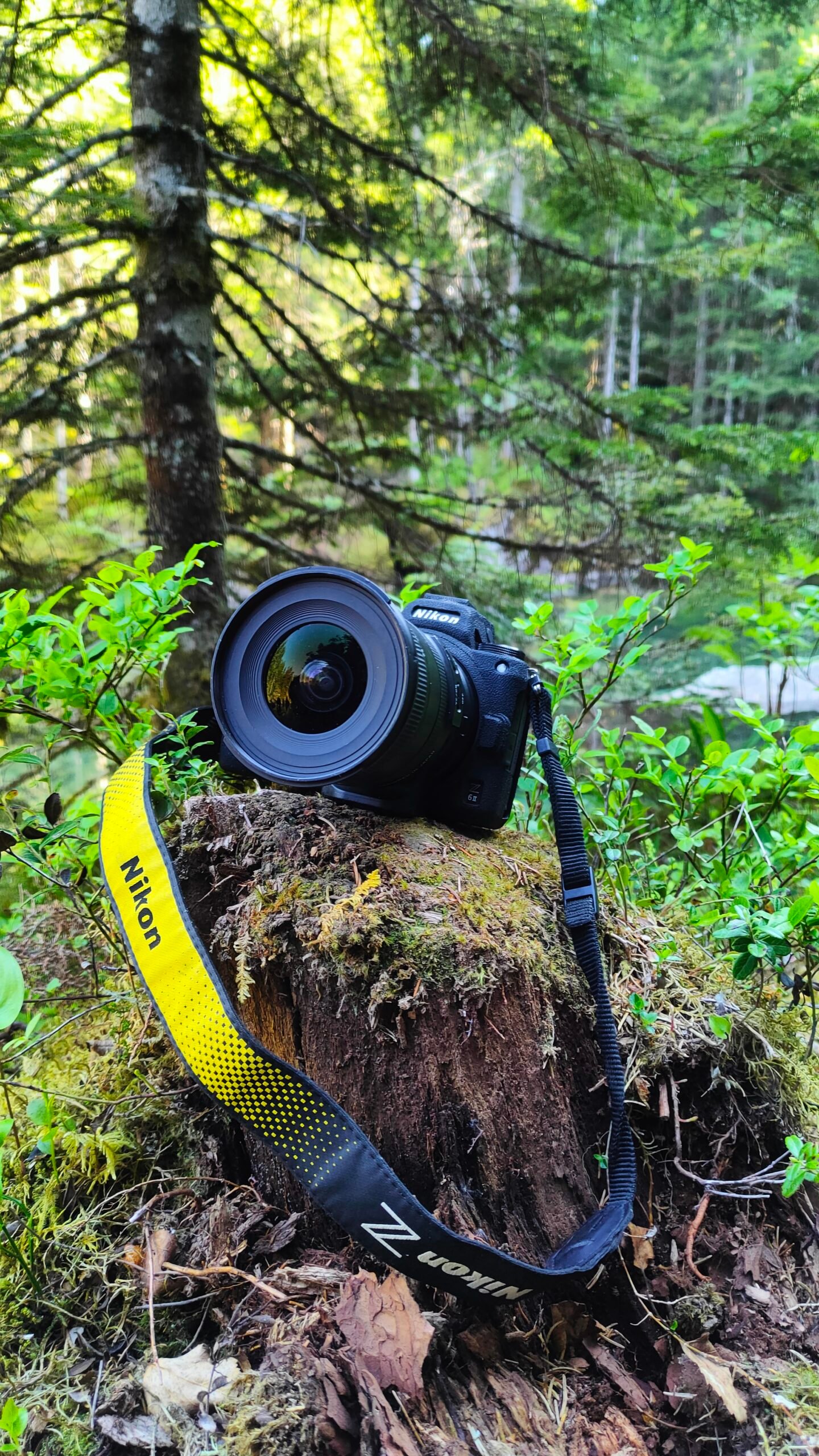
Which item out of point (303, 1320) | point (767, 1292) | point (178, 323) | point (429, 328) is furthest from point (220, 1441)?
point (429, 328)

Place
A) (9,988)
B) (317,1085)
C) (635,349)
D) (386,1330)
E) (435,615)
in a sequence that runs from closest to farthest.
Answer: (9,988)
(386,1330)
(317,1085)
(435,615)
(635,349)

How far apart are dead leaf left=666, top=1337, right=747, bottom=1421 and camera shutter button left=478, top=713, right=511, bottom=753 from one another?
989 mm

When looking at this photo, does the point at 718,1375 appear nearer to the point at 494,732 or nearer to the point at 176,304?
the point at 494,732

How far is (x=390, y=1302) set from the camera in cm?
116

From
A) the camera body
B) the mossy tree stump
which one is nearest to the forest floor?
the mossy tree stump

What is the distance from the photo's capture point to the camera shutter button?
1.57m

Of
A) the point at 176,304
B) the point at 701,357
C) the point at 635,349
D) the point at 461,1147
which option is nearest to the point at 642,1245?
the point at 461,1147

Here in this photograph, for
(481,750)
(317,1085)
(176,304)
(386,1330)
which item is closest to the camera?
(386,1330)

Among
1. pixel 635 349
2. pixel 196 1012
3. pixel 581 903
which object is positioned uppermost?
pixel 635 349

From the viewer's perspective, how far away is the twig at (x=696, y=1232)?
49.7 inches

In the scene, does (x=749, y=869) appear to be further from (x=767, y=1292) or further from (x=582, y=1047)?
(x=767, y=1292)

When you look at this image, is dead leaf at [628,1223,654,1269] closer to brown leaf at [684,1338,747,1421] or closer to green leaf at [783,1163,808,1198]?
brown leaf at [684,1338,747,1421]

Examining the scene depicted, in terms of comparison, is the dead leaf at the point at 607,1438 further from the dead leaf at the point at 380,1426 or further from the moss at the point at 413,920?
the moss at the point at 413,920

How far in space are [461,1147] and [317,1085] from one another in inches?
9.7
